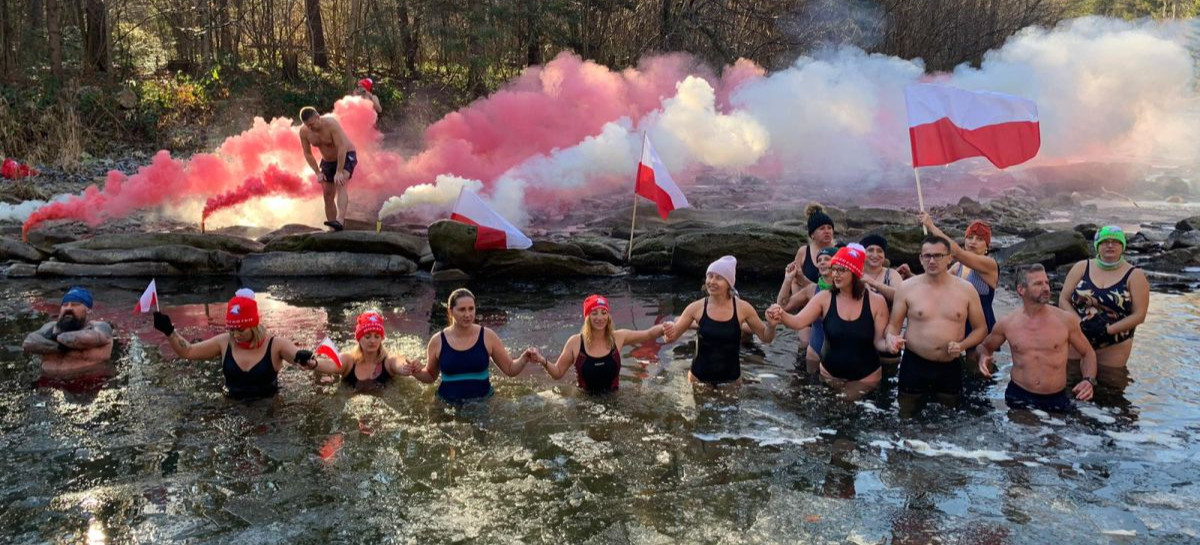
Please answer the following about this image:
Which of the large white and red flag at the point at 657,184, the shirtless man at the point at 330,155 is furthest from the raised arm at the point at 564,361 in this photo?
the shirtless man at the point at 330,155

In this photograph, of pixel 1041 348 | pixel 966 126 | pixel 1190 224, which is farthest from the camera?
pixel 1190 224

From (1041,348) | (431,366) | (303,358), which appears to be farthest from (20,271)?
(1041,348)

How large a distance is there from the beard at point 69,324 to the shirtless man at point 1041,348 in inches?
291

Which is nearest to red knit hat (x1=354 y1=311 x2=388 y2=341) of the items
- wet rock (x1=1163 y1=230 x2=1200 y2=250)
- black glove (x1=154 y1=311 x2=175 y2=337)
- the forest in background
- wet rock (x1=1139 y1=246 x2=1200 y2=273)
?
black glove (x1=154 y1=311 x2=175 y2=337)

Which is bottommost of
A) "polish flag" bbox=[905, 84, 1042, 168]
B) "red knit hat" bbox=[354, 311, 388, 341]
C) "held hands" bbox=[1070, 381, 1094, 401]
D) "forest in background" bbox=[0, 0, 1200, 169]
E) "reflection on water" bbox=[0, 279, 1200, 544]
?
"reflection on water" bbox=[0, 279, 1200, 544]

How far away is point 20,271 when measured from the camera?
1284 centimetres

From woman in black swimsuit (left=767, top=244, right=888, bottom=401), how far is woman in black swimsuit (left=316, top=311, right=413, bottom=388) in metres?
3.20

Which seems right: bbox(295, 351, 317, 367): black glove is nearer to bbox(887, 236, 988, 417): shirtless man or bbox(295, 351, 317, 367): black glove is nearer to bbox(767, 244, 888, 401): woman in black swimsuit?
bbox(767, 244, 888, 401): woman in black swimsuit

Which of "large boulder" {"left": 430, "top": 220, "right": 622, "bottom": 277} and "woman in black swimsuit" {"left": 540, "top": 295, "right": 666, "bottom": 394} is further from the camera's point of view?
"large boulder" {"left": 430, "top": 220, "right": 622, "bottom": 277}

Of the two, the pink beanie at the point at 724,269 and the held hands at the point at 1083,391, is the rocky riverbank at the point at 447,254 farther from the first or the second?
the held hands at the point at 1083,391

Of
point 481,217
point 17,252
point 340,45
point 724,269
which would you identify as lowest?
point 17,252

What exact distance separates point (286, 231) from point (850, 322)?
9632 mm

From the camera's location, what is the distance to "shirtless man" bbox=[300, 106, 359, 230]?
43.9 ft

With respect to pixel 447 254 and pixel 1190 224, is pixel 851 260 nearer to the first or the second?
pixel 447 254
